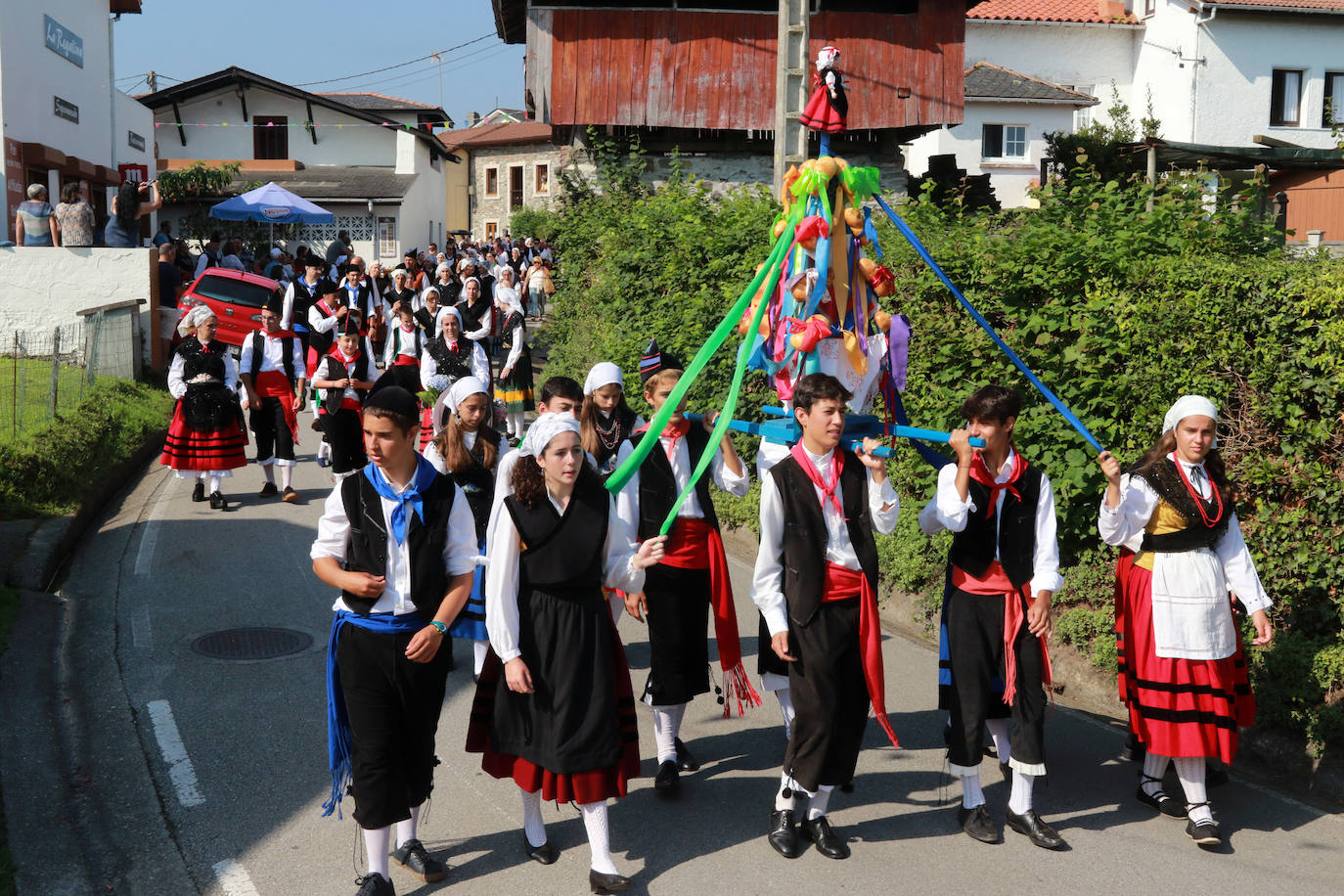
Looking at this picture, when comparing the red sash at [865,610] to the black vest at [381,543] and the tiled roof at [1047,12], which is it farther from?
the tiled roof at [1047,12]

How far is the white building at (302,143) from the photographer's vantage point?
41562 mm

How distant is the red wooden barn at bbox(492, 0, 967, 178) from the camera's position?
21844 mm

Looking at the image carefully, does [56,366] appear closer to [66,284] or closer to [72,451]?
[72,451]

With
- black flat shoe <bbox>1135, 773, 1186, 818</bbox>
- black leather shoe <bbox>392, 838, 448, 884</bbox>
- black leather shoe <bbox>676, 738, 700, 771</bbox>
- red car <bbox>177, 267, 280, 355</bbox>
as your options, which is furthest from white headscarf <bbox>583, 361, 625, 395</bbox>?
red car <bbox>177, 267, 280, 355</bbox>

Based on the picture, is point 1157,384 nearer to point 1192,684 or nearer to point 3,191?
point 1192,684

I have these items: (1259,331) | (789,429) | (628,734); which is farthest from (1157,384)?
(628,734)

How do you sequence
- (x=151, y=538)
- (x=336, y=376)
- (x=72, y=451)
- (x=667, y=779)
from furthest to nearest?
1. (x=72, y=451)
2. (x=336, y=376)
3. (x=151, y=538)
4. (x=667, y=779)

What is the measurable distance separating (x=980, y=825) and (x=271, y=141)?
44.8m

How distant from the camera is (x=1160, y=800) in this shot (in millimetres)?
5504

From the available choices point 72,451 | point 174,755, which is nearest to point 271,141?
point 72,451

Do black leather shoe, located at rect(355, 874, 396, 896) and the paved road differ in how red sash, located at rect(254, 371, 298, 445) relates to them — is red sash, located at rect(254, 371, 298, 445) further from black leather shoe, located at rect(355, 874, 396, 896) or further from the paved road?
black leather shoe, located at rect(355, 874, 396, 896)

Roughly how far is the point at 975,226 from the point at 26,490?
341 inches

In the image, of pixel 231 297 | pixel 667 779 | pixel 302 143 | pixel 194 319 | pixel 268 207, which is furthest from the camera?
pixel 302 143

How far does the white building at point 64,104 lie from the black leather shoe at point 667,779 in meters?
19.4
